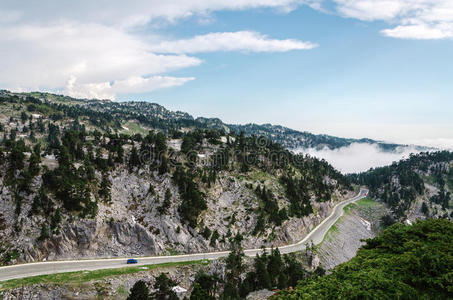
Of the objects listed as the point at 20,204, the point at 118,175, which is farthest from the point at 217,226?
the point at 20,204

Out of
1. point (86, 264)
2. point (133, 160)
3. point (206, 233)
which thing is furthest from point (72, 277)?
point (133, 160)

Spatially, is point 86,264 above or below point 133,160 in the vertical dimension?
below

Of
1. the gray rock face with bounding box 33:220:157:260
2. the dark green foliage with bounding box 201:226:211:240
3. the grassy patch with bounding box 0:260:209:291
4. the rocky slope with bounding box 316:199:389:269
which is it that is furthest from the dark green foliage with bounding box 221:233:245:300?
the rocky slope with bounding box 316:199:389:269

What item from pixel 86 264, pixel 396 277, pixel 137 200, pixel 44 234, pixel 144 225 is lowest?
pixel 86 264

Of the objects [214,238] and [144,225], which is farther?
[214,238]

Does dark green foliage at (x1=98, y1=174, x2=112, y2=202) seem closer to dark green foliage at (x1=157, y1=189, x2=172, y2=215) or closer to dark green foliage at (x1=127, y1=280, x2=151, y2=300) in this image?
dark green foliage at (x1=157, y1=189, x2=172, y2=215)

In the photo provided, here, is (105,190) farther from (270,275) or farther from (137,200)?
(270,275)

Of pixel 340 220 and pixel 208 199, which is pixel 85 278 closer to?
pixel 208 199

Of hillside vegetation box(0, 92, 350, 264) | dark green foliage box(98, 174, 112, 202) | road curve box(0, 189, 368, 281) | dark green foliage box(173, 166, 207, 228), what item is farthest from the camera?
dark green foliage box(173, 166, 207, 228)
